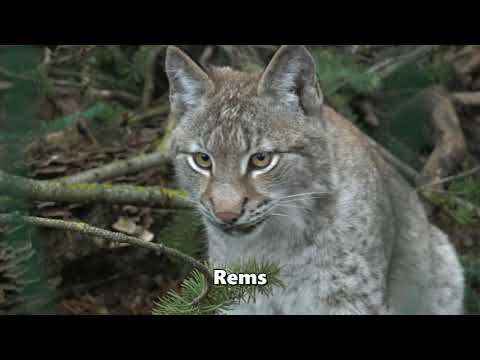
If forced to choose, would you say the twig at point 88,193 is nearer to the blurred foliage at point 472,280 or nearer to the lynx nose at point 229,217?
the lynx nose at point 229,217

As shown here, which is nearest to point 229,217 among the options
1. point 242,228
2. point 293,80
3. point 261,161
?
point 242,228

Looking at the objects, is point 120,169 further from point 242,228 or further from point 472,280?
point 472,280

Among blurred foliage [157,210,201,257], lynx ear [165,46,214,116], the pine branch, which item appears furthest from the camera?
blurred foliage [157,210,201,257]

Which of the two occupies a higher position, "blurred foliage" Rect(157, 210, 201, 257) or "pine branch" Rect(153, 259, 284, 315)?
"pine branch" Rect(153, 259, 284, 315)

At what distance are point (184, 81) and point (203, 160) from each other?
48 centimetres

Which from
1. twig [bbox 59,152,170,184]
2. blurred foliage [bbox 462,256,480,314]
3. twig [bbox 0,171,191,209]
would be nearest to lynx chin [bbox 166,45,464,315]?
twig [bbox 0,171,191,209]

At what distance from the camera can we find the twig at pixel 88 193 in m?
3.80

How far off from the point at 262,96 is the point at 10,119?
5.42ft

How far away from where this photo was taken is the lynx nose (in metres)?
2.95

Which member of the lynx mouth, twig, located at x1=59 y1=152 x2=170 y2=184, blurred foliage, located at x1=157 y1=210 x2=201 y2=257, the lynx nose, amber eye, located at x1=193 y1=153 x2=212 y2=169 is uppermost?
amber eye, located at x1=193 y1=153 x2=212 y2=169

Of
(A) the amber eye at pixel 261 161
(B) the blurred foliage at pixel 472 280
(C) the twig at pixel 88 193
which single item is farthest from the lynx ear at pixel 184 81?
(B) the blurred foliage at pixel 472 280

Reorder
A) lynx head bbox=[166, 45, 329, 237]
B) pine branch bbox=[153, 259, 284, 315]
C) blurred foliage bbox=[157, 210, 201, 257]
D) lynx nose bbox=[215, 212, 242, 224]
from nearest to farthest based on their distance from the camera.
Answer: pine branch bbox=[153, 259, 284, 315]
lynx nose bbox=[215, 212, 242, 224]
lynx head bbox=[166, 45, 329, 237]
blurred foliage bbox=[157, 210, 201, 257]

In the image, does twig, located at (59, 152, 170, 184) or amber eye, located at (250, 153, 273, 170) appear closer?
amber eye, located at (250, 153, 273, 170)

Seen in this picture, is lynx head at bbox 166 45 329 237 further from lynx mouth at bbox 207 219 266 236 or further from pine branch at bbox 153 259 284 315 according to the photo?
pine branch at bbox 153 259 284 315
